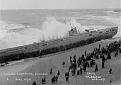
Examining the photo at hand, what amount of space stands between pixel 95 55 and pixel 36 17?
36.0 inches

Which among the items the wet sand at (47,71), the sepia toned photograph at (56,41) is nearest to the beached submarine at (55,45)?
the sepia toned photograph at (56,41)

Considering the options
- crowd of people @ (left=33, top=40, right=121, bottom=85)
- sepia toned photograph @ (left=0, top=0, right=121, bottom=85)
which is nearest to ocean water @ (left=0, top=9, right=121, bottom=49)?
sepia toned photograph @ (left=0, top=0, right=121, bottom=85)

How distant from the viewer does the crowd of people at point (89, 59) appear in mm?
2896

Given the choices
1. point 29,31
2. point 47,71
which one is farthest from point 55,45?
point 47,71

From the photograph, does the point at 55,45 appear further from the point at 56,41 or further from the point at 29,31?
the point at 29,31

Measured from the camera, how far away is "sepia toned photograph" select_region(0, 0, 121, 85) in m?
2.93

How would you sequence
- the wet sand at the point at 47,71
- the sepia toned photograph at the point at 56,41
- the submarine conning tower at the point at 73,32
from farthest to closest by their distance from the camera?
the submarine conning tower at the point at 73,32 → the sepia toned photograph at the point at 56,41 → the wet sand at the point at 47,71

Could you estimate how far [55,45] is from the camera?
11.2 feet

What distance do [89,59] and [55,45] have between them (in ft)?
1.87

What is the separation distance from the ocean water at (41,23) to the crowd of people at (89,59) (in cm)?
27

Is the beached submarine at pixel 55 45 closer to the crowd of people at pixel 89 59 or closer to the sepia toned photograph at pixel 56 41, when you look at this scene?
the sepia toned photograph at pixel 56 41

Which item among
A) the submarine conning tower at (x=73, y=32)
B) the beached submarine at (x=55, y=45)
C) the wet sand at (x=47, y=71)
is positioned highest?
the submarine conning tower at (x=73, y=32)

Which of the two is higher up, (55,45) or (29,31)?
(29,31)

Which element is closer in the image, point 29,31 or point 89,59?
point 89,59
